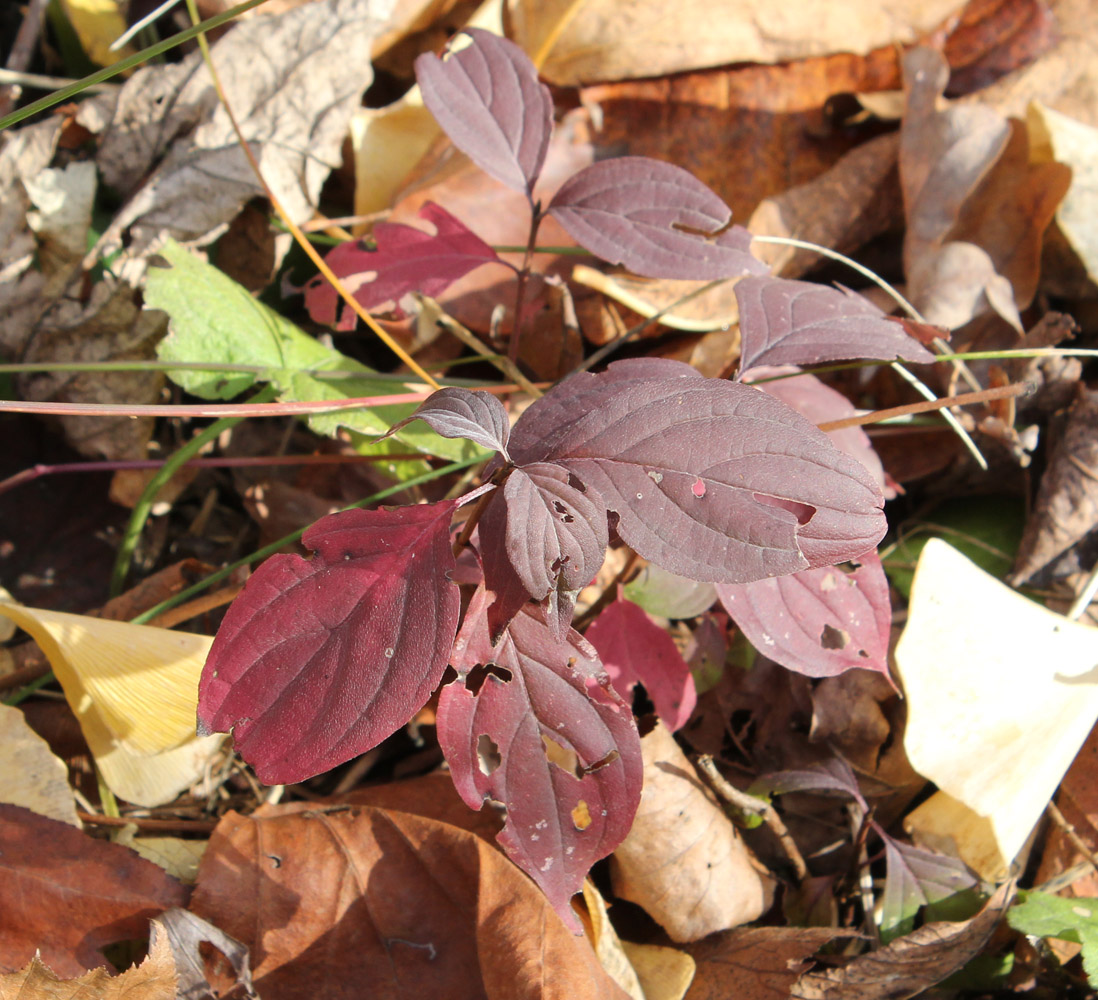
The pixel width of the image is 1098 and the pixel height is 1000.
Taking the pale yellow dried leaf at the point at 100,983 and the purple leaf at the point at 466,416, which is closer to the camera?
Result: the purple leaf at the point at 466,416

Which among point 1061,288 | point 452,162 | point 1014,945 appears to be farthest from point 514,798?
point 1061,288

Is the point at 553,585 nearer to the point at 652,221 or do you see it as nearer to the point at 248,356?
the point at 652,221

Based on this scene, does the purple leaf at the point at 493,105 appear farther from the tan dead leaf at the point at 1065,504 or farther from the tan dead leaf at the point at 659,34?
the tan dead leaf at the point at 1065,504

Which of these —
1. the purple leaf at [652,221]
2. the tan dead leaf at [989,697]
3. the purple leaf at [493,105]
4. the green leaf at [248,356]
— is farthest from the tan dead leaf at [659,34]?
the tan dead leaf at [989,697]

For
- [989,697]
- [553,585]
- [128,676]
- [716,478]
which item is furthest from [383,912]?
[989,697]

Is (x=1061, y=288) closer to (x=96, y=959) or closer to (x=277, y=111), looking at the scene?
(x=277, y=111)

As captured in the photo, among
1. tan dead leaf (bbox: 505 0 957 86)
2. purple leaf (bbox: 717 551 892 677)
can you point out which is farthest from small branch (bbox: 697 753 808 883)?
tan dead leaf (bbox: 505 0 957 86)
